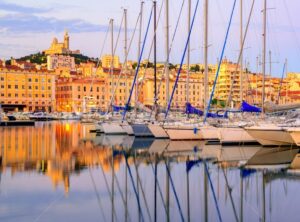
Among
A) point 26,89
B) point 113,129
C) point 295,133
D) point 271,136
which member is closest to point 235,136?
point 271,136

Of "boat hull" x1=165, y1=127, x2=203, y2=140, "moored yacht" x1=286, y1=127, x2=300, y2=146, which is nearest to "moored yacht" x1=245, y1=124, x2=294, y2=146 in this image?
"moored yacht" x1=286, y1=127, x2=300, y2=146

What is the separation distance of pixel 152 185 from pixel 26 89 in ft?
371

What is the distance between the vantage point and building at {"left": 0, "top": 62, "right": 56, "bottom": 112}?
404 ft

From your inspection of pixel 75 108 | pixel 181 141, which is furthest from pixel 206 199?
pixel 75 108

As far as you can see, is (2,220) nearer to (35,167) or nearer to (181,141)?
(35,167)

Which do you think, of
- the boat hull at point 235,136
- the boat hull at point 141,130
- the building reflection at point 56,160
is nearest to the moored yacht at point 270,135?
the boat hull at point 235,136

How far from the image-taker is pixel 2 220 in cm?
1190

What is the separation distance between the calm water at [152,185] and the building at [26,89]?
9952 cm

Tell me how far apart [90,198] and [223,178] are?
535cm

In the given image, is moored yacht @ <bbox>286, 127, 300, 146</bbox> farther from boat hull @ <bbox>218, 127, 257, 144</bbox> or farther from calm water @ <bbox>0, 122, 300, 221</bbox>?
boat hull @ <bbox>218, 127, 257, 144</bbox>

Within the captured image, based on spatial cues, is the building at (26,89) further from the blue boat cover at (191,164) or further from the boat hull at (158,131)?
the blue boat cover at (191,164)

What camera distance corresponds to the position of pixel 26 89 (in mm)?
126062

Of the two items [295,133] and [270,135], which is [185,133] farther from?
[295,133]

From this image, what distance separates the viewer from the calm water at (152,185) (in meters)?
12.8
